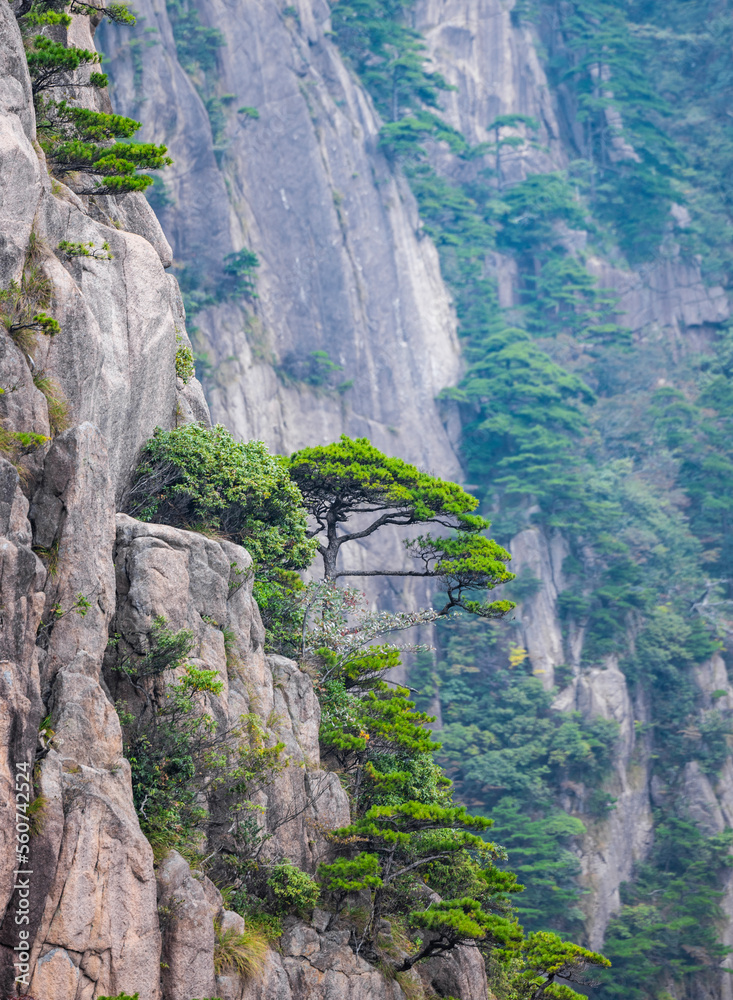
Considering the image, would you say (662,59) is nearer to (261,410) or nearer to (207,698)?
(261,410)

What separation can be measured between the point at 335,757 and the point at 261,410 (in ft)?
87.8

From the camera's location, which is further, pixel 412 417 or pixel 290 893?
pixel 412 417

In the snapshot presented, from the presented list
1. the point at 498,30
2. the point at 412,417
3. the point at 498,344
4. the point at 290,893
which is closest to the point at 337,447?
the point at 290,893

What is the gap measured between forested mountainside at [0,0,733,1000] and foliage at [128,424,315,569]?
0.08 metres

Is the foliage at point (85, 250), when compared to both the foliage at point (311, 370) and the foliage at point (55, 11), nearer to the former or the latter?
the foliage at point (55, 11)

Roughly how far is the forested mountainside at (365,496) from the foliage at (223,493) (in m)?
0.08

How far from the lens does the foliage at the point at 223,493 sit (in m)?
15.2

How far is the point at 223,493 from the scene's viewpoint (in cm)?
1575

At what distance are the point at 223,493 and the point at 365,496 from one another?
4365mm

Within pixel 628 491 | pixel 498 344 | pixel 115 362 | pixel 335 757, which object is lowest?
pixel 335 757

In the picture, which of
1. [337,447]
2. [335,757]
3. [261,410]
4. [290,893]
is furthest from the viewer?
[261,410]

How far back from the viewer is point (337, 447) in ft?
63.7


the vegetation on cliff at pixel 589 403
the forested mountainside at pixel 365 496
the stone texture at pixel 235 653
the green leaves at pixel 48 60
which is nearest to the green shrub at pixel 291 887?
the forested mountainside at pixel 365 496

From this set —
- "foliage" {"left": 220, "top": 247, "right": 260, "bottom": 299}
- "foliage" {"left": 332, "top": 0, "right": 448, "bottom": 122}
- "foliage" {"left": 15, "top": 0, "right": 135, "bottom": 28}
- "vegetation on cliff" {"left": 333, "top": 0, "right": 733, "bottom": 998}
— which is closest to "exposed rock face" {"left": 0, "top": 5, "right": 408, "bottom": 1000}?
"foliage" {"left": 15, "top": 0, "right": 135, "bottom": 28}
